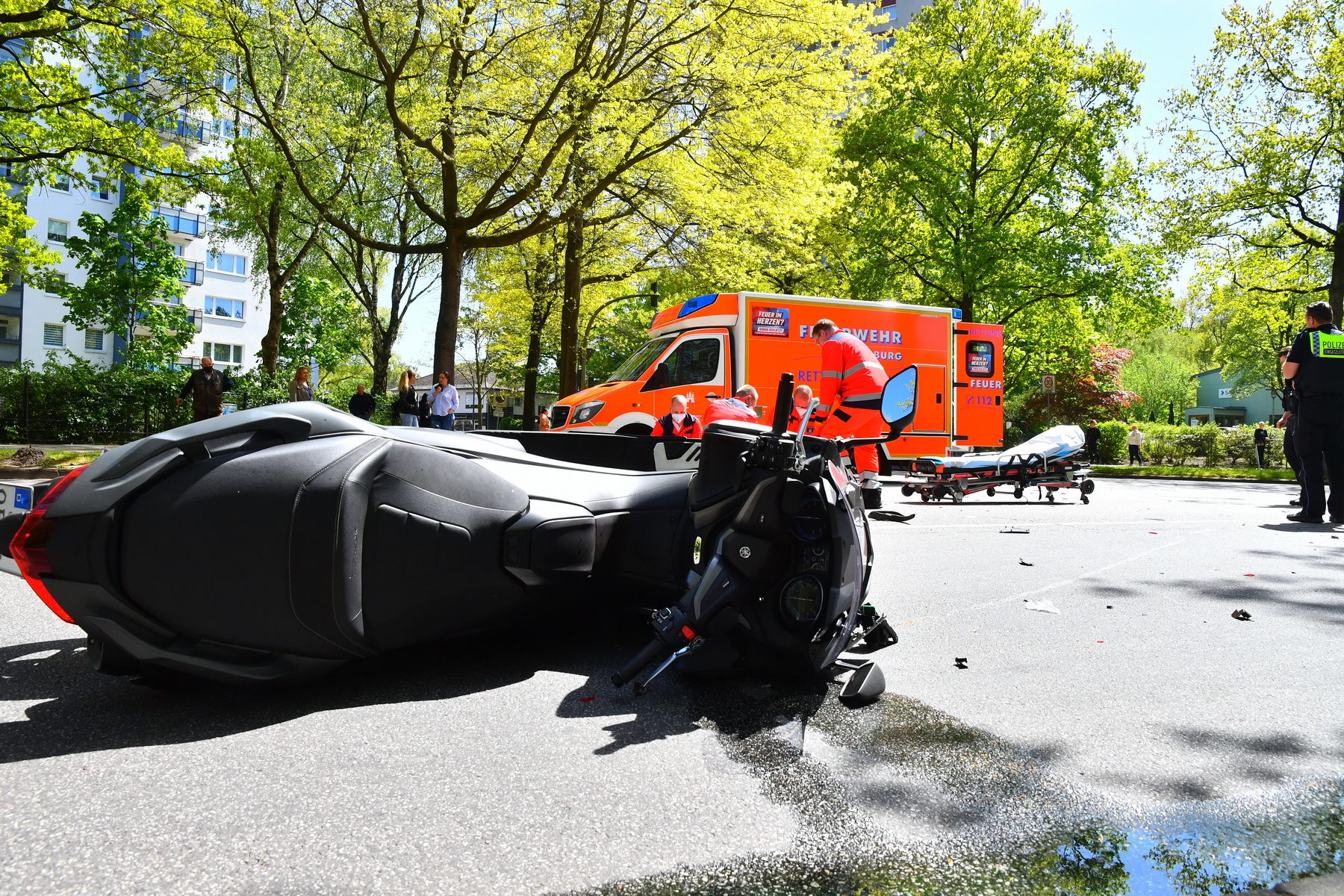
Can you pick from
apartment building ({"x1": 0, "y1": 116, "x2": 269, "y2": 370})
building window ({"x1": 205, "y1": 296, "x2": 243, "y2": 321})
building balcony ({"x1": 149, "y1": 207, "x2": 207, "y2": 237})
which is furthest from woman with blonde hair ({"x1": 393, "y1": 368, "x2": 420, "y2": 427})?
building window ({"x1": 205, "y1": 296, "x2": 243, "y2": 321})

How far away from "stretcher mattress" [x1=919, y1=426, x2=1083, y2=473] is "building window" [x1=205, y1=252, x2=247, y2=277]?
53839 mm

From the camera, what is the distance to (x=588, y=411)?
1481 cm

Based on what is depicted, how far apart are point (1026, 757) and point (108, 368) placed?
24205 millimetres

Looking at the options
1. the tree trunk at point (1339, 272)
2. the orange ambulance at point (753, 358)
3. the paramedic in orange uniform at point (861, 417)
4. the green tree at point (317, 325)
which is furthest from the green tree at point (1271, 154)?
the green tree at point (317, 325)

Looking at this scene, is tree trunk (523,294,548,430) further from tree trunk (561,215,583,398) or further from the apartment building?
the apartment building

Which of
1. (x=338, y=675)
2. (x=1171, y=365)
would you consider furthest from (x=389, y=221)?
(x=1171, y=365)

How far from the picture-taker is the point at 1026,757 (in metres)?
2.57

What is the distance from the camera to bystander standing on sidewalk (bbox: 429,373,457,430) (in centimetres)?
1536

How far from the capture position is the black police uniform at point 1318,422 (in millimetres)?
9047

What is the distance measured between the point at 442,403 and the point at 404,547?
12972 millimetres

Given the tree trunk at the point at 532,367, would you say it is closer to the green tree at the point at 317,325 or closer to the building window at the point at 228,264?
the green tree at the point at 317,325

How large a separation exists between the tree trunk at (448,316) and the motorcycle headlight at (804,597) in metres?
13.7

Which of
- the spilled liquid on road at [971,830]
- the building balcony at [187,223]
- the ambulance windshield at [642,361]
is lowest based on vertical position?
the spilled liquid on road at [971,830]

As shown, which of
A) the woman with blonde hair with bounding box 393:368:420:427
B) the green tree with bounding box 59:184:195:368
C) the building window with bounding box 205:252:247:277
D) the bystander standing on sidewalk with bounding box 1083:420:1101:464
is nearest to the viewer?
the woman with blonde hair with bounding box 393:368:420:427
